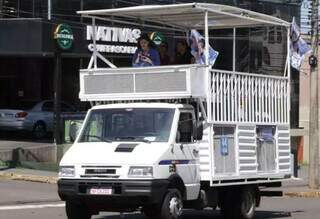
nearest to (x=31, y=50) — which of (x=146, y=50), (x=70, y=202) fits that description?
(x=146, y=50)

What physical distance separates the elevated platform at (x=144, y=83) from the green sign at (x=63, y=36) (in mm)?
13355

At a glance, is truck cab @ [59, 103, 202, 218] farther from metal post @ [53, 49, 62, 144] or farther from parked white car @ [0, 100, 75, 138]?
parked white car @ [0, 100, 75, 138]

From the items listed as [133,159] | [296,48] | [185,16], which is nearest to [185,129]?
[133,159]

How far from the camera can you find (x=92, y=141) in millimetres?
12828

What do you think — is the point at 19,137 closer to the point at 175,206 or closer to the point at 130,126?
the point at 130,126

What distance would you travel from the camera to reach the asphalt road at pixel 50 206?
15311 millimetres

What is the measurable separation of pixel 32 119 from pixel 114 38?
483 cm

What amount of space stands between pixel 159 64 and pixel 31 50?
49.0 ft

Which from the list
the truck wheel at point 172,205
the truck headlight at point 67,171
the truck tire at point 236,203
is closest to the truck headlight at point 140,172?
the truck wheel at point 172,205

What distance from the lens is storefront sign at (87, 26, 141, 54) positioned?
29.9m

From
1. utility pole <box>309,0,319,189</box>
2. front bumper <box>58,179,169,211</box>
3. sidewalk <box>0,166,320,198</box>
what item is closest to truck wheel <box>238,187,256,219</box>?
front bumper <box>58,179,169,211</box>

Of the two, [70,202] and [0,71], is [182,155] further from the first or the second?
[0,71]

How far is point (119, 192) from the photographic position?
1190 cm

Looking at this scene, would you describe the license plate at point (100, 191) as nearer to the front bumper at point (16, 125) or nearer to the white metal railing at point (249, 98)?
the white metal railing at point (249, 98)
